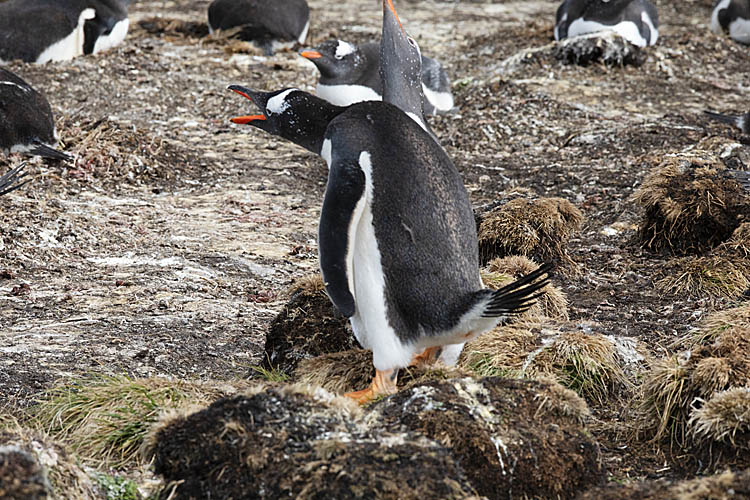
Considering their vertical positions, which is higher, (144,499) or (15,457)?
(15,457)

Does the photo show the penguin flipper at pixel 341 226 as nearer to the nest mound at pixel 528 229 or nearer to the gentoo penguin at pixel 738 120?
the nest mound at pixel 528 229

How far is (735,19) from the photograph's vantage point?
10.7m

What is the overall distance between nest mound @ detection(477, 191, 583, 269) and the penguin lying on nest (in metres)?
1.69

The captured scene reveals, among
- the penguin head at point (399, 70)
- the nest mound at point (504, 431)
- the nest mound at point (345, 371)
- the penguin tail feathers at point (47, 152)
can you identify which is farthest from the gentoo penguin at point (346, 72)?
the nest mound at point (504, 431)

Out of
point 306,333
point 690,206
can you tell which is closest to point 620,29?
point 690,206

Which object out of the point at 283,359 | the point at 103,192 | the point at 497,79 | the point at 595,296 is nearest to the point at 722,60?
the point at 497,79

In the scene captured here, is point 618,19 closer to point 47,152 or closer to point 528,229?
point 528,229

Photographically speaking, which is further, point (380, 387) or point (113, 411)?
point (380, 387)

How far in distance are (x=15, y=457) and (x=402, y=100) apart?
2103mm

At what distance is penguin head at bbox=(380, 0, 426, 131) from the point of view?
144 inches

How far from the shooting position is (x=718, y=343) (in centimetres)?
330

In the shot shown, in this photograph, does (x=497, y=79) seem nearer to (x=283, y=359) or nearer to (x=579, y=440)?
(x=283, y=359)

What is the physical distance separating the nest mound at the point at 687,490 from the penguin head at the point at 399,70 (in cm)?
178

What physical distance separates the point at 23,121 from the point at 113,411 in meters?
3.76
